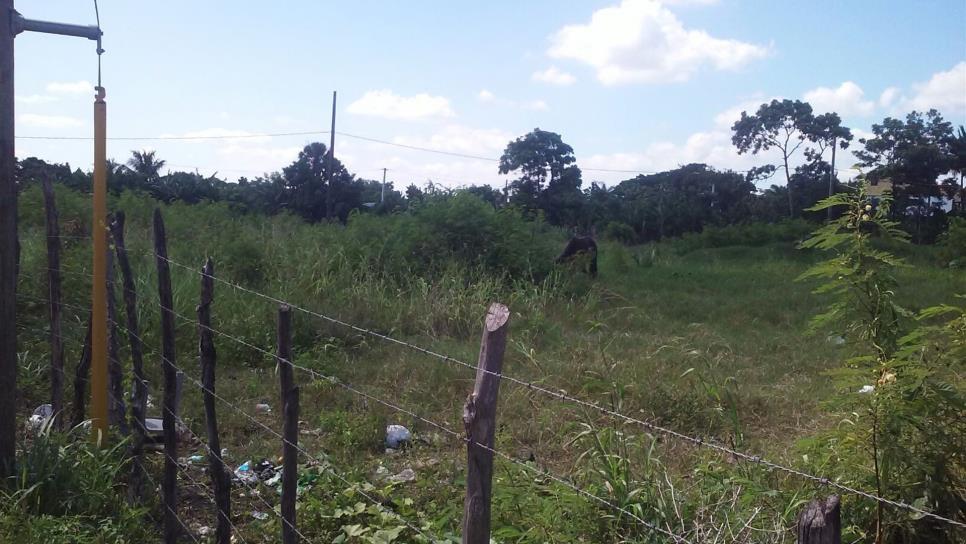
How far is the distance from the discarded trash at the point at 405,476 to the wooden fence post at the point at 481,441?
103 inches

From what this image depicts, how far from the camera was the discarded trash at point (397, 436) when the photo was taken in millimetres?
5570

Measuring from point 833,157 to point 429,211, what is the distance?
22.3m

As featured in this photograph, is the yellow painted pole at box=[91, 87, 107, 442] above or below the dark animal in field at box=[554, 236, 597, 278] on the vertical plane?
above

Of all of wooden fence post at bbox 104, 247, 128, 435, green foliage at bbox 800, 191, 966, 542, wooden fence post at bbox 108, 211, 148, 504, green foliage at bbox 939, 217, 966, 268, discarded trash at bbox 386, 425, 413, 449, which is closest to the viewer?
green foliage at bbox 800, 191, 966, 542

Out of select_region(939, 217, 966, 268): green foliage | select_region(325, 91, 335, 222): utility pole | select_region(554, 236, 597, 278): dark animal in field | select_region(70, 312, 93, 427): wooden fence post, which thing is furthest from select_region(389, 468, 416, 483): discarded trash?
select_region(325, 91, 335, 222): utility pole

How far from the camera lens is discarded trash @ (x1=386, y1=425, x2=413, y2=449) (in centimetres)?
557

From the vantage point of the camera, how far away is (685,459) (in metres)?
4.94

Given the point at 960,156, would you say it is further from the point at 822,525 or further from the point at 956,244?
the point at 822,525

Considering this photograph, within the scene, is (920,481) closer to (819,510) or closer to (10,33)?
(819,510)

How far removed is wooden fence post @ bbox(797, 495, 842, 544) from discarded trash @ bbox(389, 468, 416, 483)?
132 inches

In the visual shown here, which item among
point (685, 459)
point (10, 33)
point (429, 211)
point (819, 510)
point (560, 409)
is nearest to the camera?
point (819, 510)

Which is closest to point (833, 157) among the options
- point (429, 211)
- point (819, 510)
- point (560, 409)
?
point (429, 211)

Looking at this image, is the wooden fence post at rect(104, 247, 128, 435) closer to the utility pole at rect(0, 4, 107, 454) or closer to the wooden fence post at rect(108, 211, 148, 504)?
the wooden fence post at rect(108, 211, 148, 504)

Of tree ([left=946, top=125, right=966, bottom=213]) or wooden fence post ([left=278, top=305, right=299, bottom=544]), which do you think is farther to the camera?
tree ([left=946, top=125, right=966, bottom=213])
